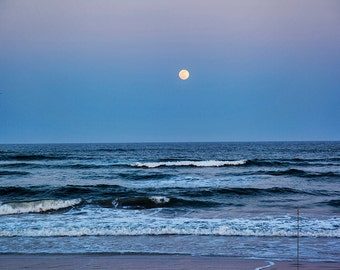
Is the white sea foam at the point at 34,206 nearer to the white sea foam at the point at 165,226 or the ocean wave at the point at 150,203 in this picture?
the ocean wave at the point at 150,203

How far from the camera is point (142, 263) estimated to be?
7.81 meters

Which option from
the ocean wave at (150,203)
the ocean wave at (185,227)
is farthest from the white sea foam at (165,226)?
the ocean wave at (150,203)

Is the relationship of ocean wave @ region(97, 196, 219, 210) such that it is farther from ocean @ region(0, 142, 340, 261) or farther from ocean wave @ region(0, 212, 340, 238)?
ocean wave @ region(0, 212, 340, 238)

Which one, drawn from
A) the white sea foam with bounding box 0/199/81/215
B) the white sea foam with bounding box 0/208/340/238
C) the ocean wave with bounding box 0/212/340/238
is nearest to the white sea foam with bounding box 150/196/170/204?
the white sea foam with bounding box 0/199/81/215

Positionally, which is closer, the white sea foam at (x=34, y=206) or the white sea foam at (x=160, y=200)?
the white sea foam at (x=34, y=206)

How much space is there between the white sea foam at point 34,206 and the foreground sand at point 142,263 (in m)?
7.37

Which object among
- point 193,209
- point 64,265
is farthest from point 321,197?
point 64,265

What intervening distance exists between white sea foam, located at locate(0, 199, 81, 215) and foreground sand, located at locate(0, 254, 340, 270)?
24.2 feet

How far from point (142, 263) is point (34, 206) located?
9907 millimetres

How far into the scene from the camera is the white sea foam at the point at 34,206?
50.4ft

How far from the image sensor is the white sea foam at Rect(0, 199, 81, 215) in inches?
605

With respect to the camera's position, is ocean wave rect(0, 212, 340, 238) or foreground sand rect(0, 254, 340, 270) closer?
foreground sand rect(0, 254, 340, 270)

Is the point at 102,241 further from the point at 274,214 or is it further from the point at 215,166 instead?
the point at 215,166

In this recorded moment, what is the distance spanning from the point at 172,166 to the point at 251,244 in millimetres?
28517
